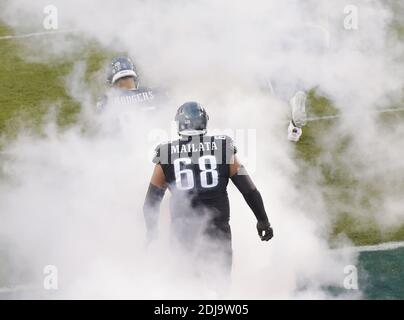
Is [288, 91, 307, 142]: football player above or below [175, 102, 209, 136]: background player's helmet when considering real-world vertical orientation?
above

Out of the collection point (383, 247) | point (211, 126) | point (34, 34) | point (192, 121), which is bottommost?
point (383, 247)

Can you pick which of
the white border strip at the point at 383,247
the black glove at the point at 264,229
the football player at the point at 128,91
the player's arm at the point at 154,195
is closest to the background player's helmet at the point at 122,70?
the football player at the point at 128,91

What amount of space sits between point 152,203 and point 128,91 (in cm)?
193

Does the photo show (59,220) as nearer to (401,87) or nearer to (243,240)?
(243,240)

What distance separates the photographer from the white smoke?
268 inches

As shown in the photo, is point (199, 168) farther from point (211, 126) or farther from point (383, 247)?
point (211, 126)

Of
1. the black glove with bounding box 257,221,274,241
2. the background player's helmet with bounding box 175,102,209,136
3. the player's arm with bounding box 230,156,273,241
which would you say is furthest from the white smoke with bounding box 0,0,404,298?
the background player's helmet with bounding box 175,102,209,136

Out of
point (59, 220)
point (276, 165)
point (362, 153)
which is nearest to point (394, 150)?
point (362, 153)

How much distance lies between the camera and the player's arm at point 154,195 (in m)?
5.87

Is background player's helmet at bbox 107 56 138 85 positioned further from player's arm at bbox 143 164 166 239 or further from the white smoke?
player's arm at bbox 143 164 166 239

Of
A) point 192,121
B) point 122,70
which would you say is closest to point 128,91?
point 122,70

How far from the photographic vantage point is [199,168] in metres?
5.70

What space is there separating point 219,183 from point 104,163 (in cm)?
274

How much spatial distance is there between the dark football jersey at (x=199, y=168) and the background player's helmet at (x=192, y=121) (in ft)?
0.19
